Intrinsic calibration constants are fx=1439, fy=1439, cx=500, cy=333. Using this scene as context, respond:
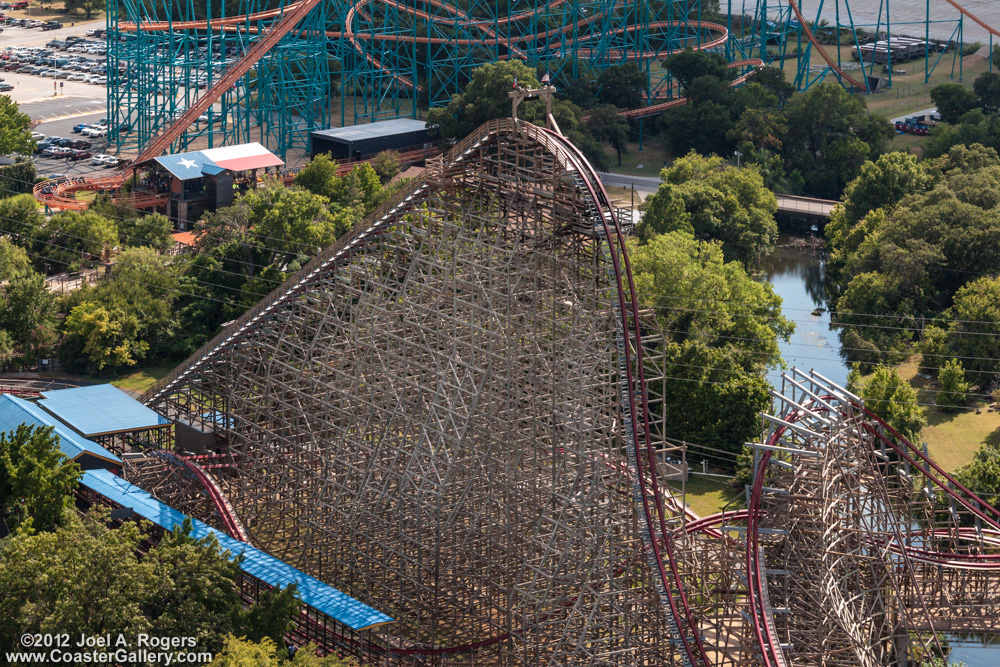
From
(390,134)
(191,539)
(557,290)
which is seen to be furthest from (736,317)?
(390,134)

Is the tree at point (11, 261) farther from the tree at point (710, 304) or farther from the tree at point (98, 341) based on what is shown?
the tree at point (710, 304)

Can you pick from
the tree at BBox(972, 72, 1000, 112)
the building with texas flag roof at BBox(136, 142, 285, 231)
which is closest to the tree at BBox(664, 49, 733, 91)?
the tree at BBox(972, 72, 1000, 112)

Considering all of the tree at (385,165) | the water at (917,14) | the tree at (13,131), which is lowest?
the tree at (385,165)

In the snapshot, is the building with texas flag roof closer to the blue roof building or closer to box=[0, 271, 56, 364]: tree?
box=[0, 271, 56, 364]: tree

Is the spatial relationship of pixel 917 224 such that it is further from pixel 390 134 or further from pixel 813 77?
pixel 813 77

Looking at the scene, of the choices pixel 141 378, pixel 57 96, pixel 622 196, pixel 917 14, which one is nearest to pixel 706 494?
pixel 141 378

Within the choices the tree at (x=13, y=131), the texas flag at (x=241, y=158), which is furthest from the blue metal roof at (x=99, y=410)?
the tree at (x=13, y=131)

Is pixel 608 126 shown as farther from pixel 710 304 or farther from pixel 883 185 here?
pixel 710 304
